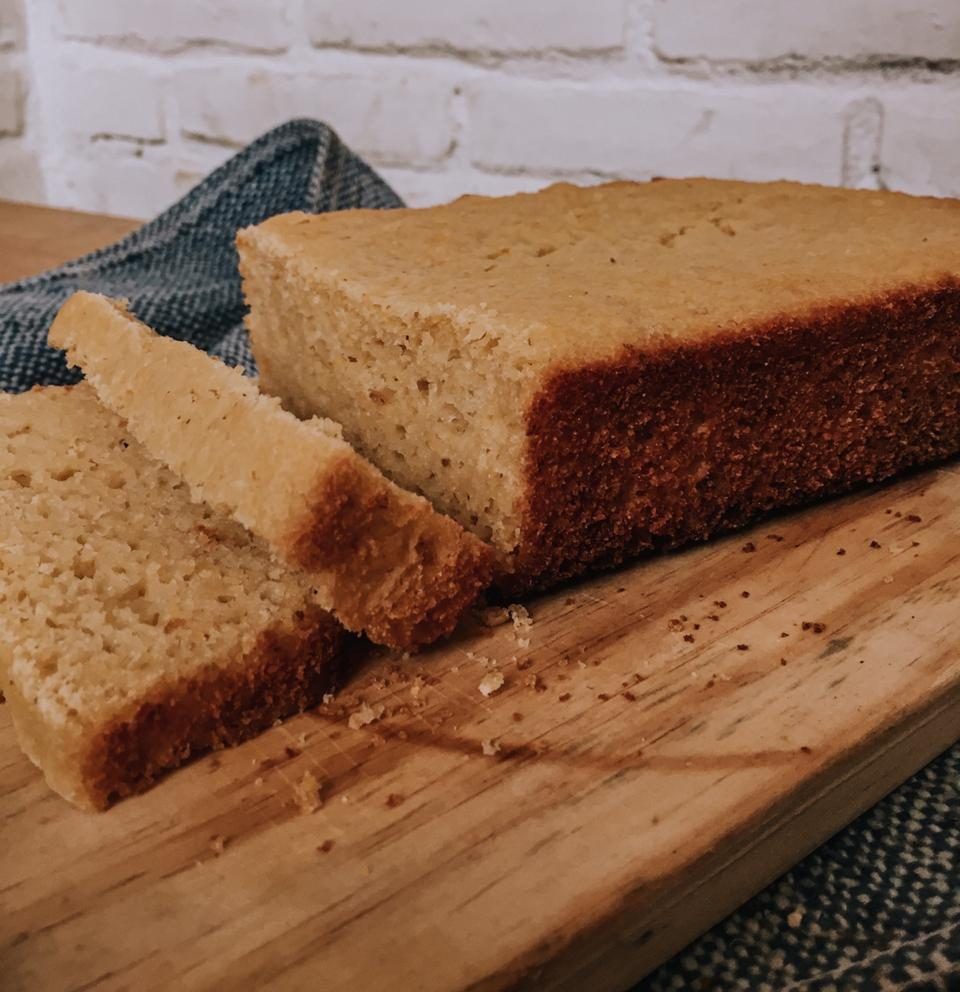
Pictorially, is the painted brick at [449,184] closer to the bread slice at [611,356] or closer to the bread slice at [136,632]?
the bread slice at [611,356]

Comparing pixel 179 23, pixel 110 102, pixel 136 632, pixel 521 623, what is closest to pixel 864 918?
pixel 521 623

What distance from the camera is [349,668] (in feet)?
4.40

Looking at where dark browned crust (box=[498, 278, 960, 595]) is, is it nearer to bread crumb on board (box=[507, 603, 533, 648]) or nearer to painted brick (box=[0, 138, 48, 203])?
bread crumb on board (box=[507, 603, 533, 648])

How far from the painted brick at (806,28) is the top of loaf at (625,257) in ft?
1.99

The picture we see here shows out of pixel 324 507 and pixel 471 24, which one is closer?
pixel 324 507

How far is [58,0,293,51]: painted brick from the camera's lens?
3623 mm

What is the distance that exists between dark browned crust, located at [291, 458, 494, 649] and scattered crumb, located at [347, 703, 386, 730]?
0.09m

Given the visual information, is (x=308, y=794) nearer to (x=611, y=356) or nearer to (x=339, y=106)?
(x=611, y=356)

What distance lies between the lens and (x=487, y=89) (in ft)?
10.6

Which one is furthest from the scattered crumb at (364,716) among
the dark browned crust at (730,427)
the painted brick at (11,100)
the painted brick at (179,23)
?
the painted brick at (11,100)

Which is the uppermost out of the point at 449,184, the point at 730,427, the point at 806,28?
the point at 806,28

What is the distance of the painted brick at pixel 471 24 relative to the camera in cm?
296

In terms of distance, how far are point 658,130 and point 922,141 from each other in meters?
0.71

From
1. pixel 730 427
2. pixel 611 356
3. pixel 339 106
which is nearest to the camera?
pixel 611 356
